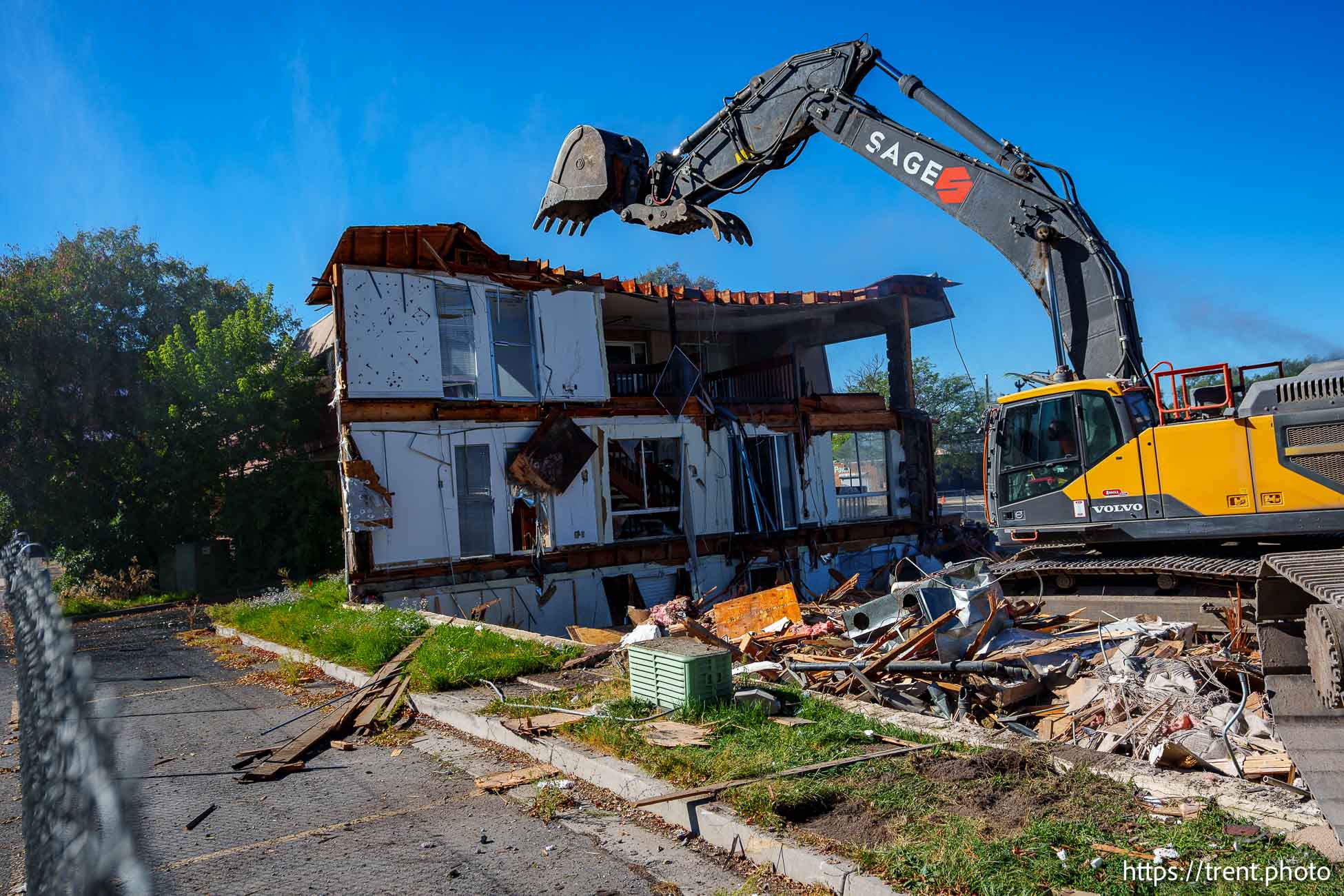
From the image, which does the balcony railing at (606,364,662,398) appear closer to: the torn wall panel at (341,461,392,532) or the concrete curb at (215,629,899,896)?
the torn wall panel at (341,461,392,532)

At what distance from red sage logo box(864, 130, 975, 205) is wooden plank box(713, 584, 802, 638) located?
5.77 meters

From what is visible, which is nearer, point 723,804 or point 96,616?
point 723,804

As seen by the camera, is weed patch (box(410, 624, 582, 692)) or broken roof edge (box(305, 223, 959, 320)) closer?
weed patch (box(410, 624, 582, 692))

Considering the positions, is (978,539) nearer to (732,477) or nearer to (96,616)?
(732,477)

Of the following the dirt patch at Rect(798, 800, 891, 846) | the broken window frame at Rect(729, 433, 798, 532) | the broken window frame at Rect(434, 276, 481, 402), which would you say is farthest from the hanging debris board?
the dirt patch at Rect(798, 800, 891, 846)

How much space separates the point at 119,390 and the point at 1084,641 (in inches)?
945

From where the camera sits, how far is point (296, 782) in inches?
257

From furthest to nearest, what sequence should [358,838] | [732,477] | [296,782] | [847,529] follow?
[847,529] → [732,477] → [296,782] → [358,838]

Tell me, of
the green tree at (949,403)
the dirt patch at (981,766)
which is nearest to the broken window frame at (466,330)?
the dirt patch at (981,766)

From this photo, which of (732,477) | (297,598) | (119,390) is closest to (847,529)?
(732,477)

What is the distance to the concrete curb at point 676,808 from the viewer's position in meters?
4.22

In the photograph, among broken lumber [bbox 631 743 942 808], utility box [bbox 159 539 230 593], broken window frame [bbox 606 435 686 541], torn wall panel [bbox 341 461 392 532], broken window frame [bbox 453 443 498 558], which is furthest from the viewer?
utility box [bbox 159 539 230 593]

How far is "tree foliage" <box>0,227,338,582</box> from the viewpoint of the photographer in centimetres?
2064

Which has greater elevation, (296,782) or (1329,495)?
(1329,495)
